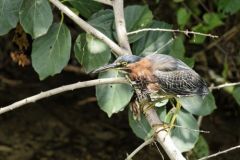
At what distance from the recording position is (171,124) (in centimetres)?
280

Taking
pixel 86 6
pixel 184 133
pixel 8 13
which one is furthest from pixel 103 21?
pixel 184 133

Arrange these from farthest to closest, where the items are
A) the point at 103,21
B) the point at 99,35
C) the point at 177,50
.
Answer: the point at 177,50
the point at 103,21
the point at 99,35

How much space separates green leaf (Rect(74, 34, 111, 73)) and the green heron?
269mm

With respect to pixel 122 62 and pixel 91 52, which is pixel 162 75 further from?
pixel 91 52

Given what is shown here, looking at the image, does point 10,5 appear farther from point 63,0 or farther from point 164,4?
point 164,4

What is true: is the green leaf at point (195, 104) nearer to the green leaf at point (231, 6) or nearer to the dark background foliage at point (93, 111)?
the green leaf at point (231, 6)

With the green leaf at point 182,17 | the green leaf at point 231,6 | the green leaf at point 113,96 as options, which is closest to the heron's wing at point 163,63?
the green leaf at point 113,96

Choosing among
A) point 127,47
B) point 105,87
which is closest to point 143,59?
point 127,47

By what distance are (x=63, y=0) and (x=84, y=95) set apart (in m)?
2.51

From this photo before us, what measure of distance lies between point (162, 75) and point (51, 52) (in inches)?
24.9

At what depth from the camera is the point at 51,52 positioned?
9.57ft

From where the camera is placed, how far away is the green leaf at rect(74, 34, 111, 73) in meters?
2.90

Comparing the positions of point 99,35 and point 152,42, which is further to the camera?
point 152,42

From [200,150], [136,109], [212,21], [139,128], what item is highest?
Result: [136,109]
